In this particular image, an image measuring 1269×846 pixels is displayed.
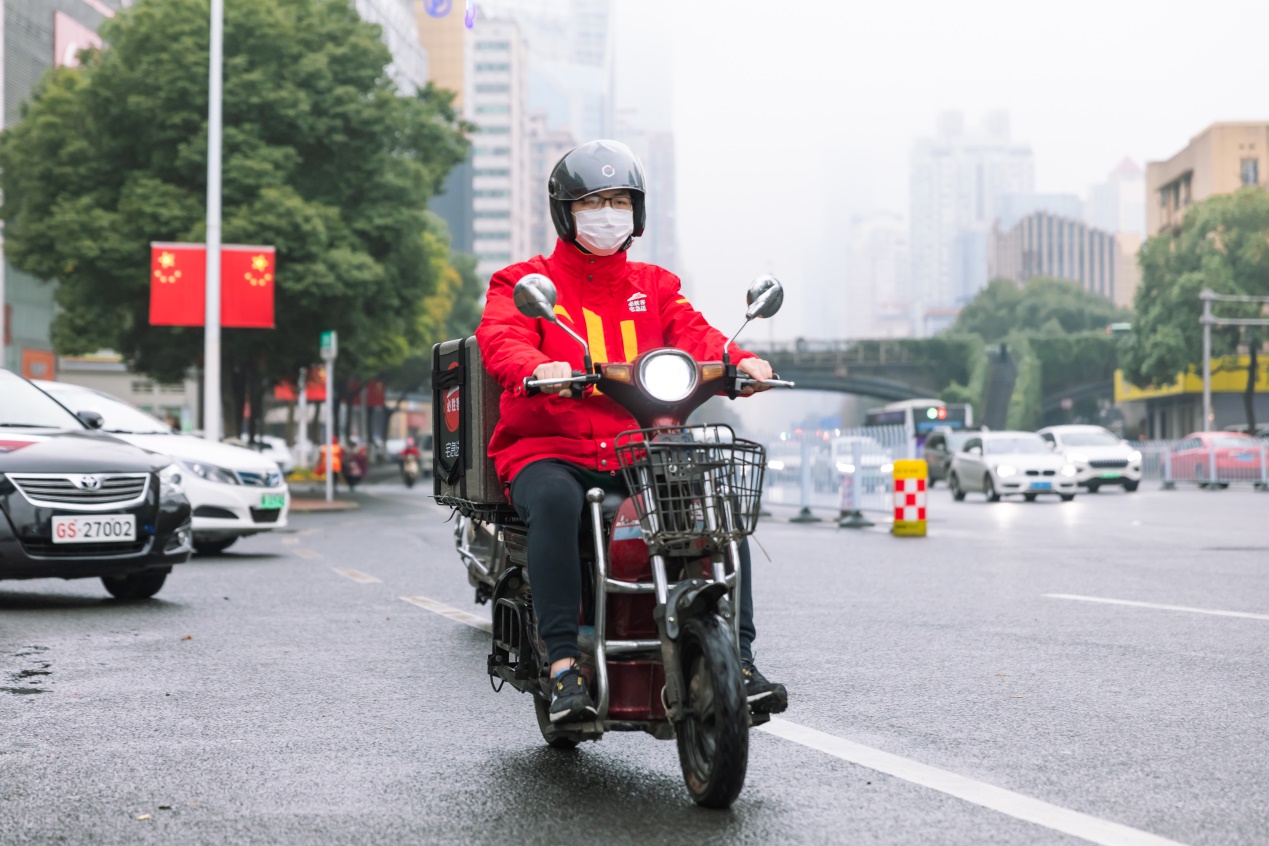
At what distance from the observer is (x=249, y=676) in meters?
6.87

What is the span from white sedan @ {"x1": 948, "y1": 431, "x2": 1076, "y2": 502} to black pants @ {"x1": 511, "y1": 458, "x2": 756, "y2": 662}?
85.3 feet

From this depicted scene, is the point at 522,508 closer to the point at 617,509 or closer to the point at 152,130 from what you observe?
the point at 617,509

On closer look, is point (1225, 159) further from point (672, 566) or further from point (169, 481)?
point (672, 566)

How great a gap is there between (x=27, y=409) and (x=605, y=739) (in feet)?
21.5

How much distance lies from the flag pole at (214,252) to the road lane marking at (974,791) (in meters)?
20.4

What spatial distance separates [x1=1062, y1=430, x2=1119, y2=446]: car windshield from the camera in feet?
115

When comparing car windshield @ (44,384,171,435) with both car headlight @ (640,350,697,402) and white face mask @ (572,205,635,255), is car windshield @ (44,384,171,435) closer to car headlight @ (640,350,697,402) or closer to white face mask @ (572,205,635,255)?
white face mask @ (572,205,635,255)

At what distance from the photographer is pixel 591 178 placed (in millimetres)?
4824

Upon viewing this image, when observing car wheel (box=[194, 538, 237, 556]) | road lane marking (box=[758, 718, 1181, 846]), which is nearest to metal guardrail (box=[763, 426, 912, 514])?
car wheel (box=[194, 538, 237, 556])

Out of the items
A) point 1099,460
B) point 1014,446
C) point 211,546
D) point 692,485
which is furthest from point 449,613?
point 1099,460

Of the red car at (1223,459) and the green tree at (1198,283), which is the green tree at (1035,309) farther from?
the red car at (1223,459)

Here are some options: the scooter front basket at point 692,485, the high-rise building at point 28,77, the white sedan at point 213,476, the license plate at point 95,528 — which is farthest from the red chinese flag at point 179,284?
the high-rise building at point 28,77

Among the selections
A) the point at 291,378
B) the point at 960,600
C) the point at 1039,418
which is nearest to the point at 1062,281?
the point at 1039,418

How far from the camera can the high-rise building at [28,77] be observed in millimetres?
53125
